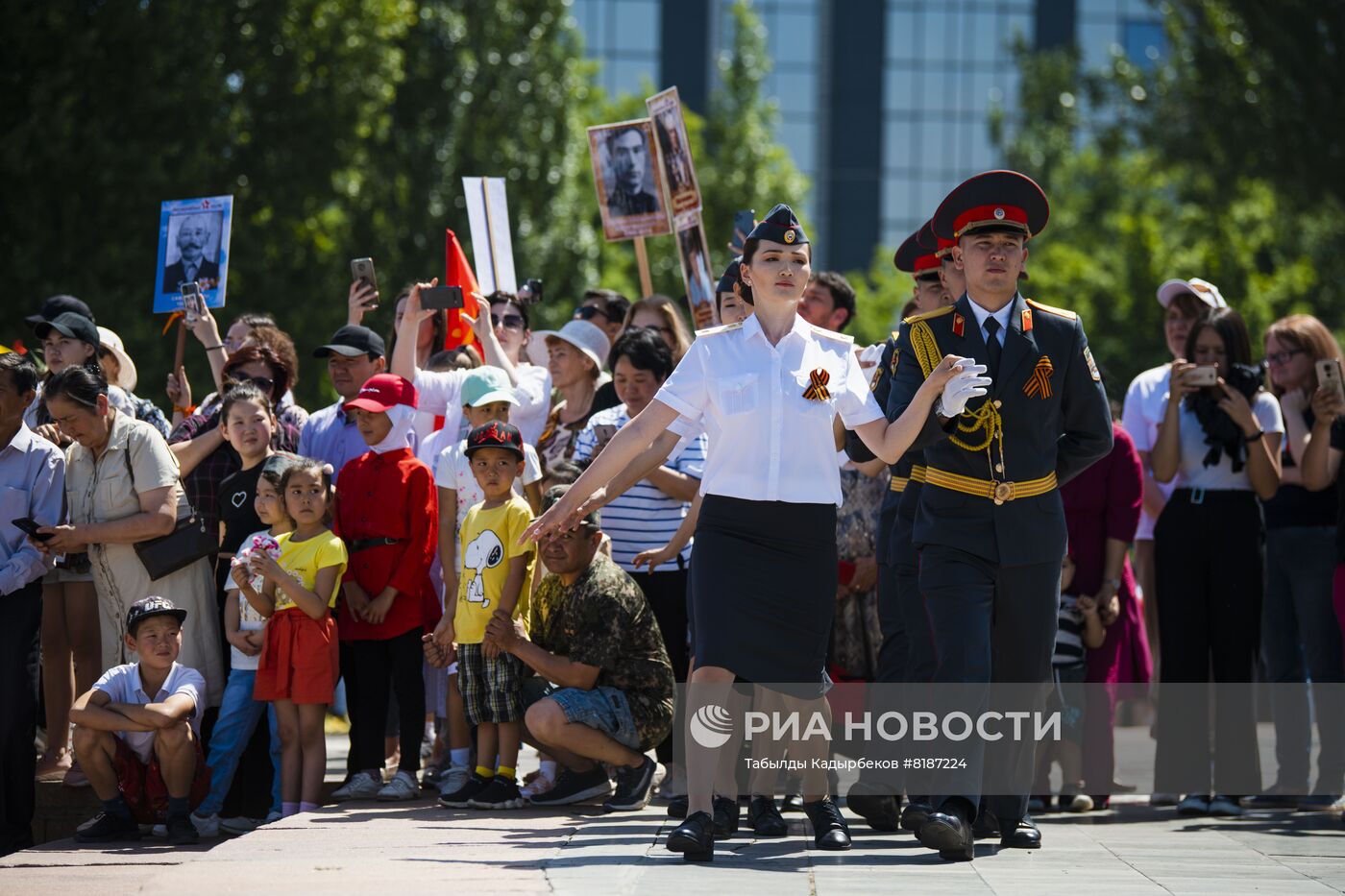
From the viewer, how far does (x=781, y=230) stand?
6219 mm

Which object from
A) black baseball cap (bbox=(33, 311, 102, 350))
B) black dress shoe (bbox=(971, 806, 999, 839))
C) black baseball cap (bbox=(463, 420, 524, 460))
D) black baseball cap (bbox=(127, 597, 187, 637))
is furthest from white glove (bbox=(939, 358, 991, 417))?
black baseball cap (bbox=(33, 311, 102, 350))

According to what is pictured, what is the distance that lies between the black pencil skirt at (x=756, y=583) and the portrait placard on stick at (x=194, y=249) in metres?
4.54

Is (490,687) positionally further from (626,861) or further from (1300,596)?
(1300,596)

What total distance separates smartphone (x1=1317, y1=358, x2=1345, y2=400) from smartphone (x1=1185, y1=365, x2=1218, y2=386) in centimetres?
49

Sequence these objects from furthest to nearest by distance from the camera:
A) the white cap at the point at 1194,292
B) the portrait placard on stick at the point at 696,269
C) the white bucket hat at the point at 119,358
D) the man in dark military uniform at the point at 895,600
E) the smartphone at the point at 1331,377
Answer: the portrait placard on stick at the point at 696,269 < the white bucket hat at the point at 119,358 < the white cap at the point at 1194,292 < the smartphone at the point at 1331,377 < the man in dark military uniform at the point at 895,600

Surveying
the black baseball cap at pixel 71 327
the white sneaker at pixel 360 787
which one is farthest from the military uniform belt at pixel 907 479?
the black baseball cap at pixel 71 327

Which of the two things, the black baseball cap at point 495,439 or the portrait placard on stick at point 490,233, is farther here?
the portrait placard on stick at point 490,233

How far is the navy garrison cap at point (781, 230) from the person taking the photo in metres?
6.22

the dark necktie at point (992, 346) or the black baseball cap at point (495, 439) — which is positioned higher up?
the dark necktie at point (992, 346)

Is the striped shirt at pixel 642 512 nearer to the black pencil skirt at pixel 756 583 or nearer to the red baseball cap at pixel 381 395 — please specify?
the red baseball cap at pixel 381 395

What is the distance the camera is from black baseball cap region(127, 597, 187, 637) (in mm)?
7918

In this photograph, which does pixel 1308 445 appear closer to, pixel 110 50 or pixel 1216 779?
pixel 1216 779

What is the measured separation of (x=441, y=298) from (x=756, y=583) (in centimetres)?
374

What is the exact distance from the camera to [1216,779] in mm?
8336
